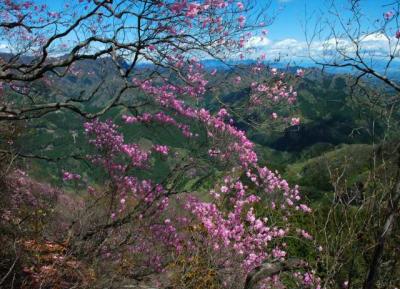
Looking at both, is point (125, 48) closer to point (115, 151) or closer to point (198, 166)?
point (198, 166)

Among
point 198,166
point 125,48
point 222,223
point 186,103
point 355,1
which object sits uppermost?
point 355,1

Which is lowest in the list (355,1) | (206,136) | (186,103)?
(206,136)

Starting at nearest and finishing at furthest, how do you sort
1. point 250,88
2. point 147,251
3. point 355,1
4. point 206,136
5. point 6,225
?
point 355,1 → point 6,225 → point 250,88 → point 206,136 → point 147,251

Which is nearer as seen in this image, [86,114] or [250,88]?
[86,114]

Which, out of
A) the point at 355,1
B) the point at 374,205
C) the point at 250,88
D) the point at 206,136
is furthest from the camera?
the point at 206,136

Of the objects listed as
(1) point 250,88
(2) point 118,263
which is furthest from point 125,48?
(2) point 118,263

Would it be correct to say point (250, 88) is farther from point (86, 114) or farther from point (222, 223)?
point (86, 114)

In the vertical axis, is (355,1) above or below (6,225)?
above

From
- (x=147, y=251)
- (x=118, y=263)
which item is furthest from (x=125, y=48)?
(x=147, y=251)

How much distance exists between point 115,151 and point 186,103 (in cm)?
344

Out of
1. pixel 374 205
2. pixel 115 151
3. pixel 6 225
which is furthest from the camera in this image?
pixel 115 151

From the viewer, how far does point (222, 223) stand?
1427 centimetres

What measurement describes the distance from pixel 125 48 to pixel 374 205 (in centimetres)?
623

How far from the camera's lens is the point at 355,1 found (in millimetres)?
9203
